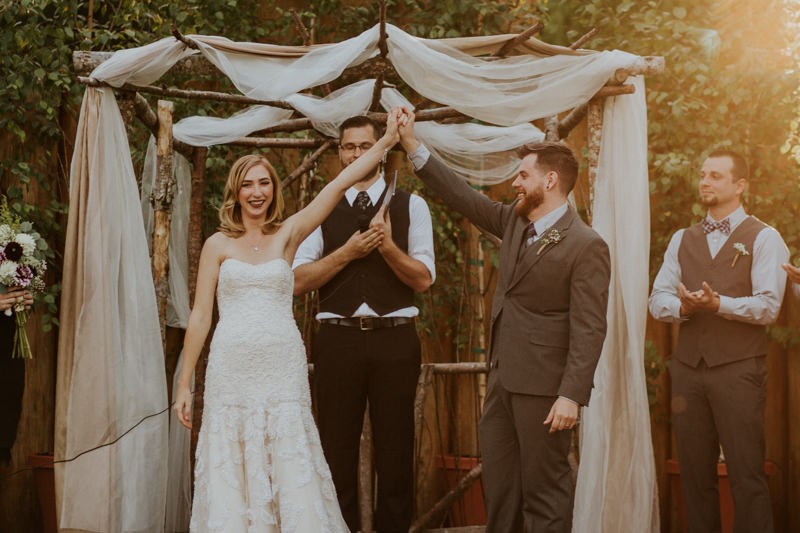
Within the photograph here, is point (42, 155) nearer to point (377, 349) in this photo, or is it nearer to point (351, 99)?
point (351, 99)

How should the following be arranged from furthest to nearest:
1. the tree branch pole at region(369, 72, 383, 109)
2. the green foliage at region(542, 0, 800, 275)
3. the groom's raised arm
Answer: the green foliage at region(542, 0, 800, 275), the tree branch pole at region(369, 72, 383, 109), the groom's raised arm

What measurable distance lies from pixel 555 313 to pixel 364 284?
0.84 metres

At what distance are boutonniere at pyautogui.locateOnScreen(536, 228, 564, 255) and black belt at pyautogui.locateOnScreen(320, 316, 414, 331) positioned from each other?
2.34 ft

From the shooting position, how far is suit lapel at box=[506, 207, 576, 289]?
11.5ft

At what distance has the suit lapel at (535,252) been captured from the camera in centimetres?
351

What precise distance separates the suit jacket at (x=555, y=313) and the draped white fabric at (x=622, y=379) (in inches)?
17.3

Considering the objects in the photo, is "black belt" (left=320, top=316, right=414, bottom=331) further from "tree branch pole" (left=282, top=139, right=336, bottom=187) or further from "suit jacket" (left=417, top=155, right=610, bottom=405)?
"tree branch pole" (left=282, top=139, right=336, bottom=187)

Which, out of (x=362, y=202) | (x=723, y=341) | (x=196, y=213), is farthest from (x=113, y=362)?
(x=723, y=341)

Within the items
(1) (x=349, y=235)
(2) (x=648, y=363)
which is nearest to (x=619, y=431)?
(1) (x=349, y=235)

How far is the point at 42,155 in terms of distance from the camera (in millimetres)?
5523

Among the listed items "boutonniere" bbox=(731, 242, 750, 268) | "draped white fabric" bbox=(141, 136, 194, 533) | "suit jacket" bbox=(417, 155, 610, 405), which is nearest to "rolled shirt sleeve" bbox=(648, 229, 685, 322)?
"boutonniere" bbox=(731, 242, 750, 268)

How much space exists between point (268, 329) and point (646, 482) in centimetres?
159

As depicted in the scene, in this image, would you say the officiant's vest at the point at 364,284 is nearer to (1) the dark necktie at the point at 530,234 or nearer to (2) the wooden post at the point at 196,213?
(1) the dark necktie at the point at 530,234

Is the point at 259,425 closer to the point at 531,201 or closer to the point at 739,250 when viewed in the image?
the point at 531,201
